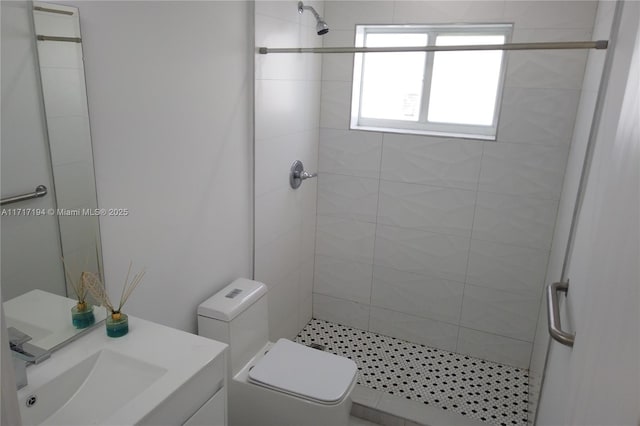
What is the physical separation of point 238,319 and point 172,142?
0.81 m

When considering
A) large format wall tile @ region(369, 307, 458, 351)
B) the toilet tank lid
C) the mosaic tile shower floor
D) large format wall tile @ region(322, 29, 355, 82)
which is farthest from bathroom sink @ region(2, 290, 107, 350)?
large format wall tile @ region(369, 307, 458, 351)

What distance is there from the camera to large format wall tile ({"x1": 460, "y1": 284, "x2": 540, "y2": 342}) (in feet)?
9.12

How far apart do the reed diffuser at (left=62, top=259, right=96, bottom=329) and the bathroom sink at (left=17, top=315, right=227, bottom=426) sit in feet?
0.15

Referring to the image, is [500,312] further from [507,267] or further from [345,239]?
[345,239]

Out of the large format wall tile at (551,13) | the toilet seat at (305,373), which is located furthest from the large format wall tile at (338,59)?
the toilet seat at (305,373)

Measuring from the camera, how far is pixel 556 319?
4.35 ft

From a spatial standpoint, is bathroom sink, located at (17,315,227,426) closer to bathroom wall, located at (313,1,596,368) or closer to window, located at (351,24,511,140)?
bathroom wall, located at (313,1,596,368)

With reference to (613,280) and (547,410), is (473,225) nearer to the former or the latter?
(547,410)

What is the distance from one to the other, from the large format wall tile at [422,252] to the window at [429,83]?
2.16 ft

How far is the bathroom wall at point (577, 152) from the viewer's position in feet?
6.31

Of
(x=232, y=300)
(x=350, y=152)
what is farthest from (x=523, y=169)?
(x=232, y=300)

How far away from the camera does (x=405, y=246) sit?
2.99 meters

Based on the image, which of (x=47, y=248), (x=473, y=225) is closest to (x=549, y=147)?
(x=473, y=225)

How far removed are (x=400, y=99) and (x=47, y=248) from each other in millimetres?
2277
